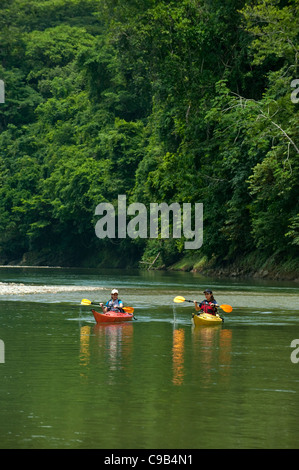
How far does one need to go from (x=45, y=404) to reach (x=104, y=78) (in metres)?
86.5

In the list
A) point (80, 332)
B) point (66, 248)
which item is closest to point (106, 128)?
point (66, 248)

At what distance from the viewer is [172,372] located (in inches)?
717

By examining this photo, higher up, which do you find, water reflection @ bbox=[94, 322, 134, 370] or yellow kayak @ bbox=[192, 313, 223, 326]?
yellow kayak @ bbox=[192, 313, 223, 326]

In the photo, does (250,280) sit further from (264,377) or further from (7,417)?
(7,417)

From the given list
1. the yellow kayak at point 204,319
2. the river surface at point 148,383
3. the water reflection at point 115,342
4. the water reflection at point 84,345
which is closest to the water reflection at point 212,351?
the river surface at point 148,383

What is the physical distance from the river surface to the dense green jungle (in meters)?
21.1

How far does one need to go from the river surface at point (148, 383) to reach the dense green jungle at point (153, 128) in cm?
2105

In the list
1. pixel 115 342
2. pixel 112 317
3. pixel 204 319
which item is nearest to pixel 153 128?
pixel 112 317

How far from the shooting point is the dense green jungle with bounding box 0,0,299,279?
5006 cm

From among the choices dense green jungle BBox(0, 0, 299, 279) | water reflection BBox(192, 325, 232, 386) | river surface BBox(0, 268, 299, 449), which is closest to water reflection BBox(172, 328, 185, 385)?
river surface BBox(0, 268, 299, 449)

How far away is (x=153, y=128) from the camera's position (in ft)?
264

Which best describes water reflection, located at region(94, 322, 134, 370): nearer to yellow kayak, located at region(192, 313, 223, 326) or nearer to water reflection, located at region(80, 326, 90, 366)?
water reflection, located at region(80, 326, 90, 366)

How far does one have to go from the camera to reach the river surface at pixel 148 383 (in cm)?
1262

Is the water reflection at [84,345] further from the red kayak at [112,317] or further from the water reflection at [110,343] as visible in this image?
the red kayak at [112,317]
